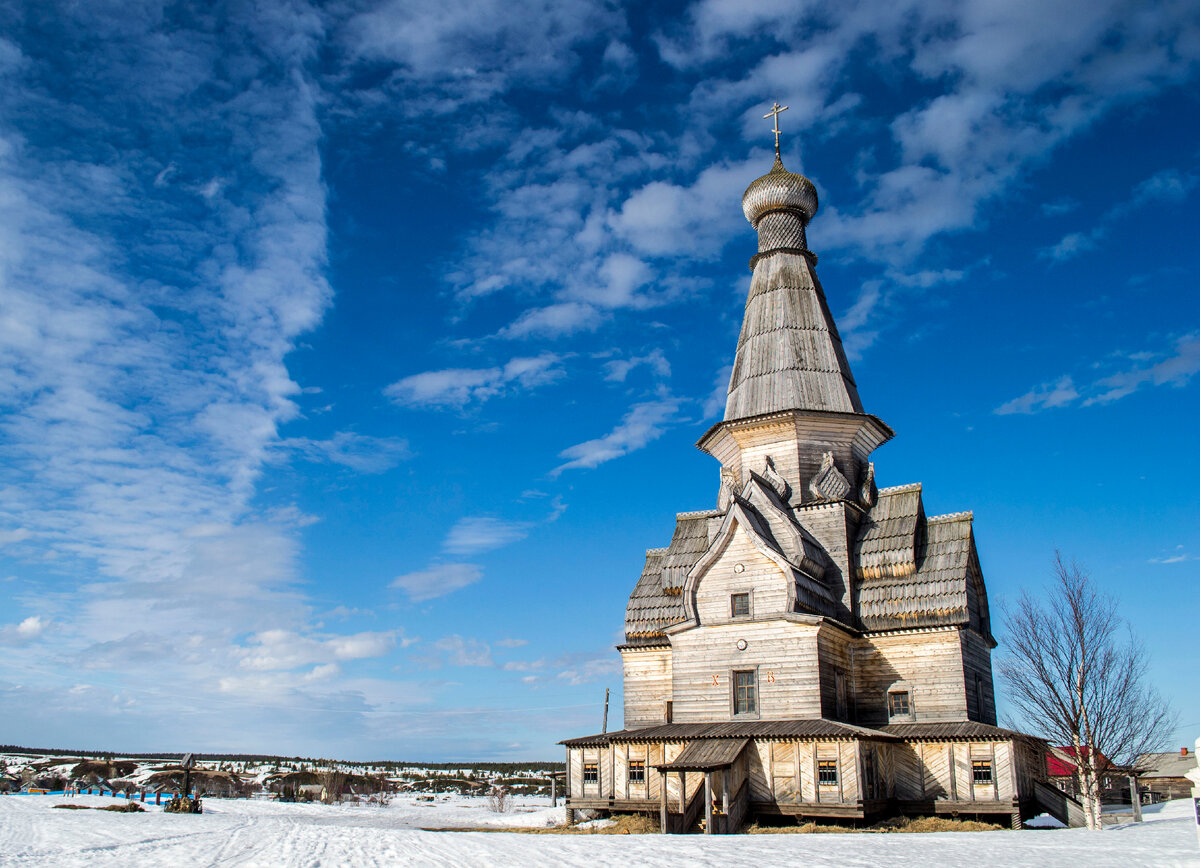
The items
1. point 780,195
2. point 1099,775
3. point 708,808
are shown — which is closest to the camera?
point 708,808

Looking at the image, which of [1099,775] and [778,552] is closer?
[1099,775]

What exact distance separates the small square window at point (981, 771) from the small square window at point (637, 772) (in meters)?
9.20

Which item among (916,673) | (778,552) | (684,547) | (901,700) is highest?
(684,547)

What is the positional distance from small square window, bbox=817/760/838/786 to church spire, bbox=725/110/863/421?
12.5m

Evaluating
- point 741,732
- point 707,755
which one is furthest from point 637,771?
point 741,732

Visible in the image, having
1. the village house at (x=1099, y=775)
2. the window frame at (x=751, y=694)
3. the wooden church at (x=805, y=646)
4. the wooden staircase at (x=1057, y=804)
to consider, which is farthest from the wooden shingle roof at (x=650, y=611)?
the village house at (x=1099, y=775)

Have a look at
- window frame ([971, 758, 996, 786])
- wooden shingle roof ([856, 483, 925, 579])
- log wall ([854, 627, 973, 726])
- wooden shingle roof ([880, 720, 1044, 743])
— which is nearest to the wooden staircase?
wooden shingle roof ([880, 720, 1044, 743])

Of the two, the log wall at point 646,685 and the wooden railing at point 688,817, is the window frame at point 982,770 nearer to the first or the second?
the wooden railing at point 688,817

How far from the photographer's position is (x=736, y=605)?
2633cm

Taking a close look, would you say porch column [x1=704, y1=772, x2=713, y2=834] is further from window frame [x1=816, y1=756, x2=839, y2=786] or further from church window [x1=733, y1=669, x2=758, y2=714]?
church window [x1=733, y1=669, x2=758, y2=714]

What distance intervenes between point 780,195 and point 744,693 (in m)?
20.6

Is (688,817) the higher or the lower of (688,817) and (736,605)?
the lower

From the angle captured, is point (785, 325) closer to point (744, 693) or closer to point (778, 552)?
point (778, 552)

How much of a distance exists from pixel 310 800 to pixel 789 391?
33.6 meters
